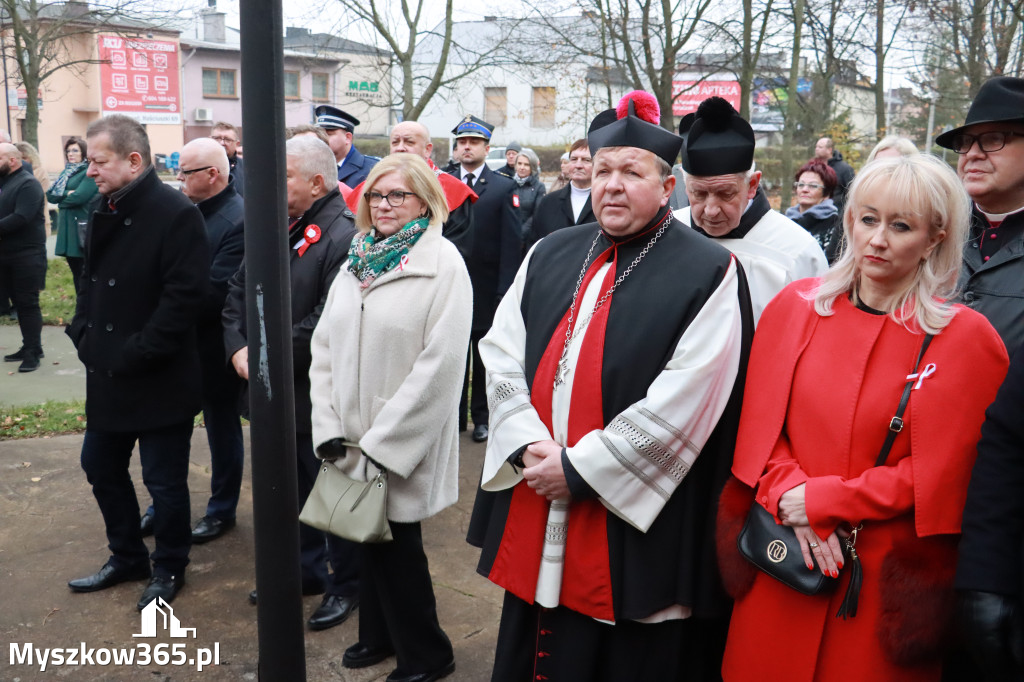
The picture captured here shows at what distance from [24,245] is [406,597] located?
6683mm

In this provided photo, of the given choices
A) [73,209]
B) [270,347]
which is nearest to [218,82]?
[73,209]

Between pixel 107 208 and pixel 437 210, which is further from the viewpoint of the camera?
pixel 107 208

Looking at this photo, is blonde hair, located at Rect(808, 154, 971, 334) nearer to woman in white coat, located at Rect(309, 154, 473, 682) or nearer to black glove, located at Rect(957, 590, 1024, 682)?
black glove, located at Rect(957, 590, 1024, 682)

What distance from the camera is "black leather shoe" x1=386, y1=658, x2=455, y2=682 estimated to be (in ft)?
11.1

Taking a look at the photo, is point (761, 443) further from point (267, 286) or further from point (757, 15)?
point (757, 15)

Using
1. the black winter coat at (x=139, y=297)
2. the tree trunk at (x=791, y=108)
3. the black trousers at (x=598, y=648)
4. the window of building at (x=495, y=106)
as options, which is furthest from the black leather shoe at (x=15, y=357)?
the window of building at (x=495, y=106)

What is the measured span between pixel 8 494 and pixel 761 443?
453 centimetres

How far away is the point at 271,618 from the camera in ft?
7.61

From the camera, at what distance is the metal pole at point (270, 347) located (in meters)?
2.09

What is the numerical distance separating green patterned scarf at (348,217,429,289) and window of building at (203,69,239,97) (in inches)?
1668

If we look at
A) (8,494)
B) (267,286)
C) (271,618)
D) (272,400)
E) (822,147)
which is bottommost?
(8,494)

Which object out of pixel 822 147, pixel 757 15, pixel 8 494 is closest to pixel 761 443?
pixel 8 494

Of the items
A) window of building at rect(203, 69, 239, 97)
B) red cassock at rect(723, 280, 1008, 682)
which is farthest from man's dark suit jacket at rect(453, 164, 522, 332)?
window of building at rect(203, 69, 239, 97)

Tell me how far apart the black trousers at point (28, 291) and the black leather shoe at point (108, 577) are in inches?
190
